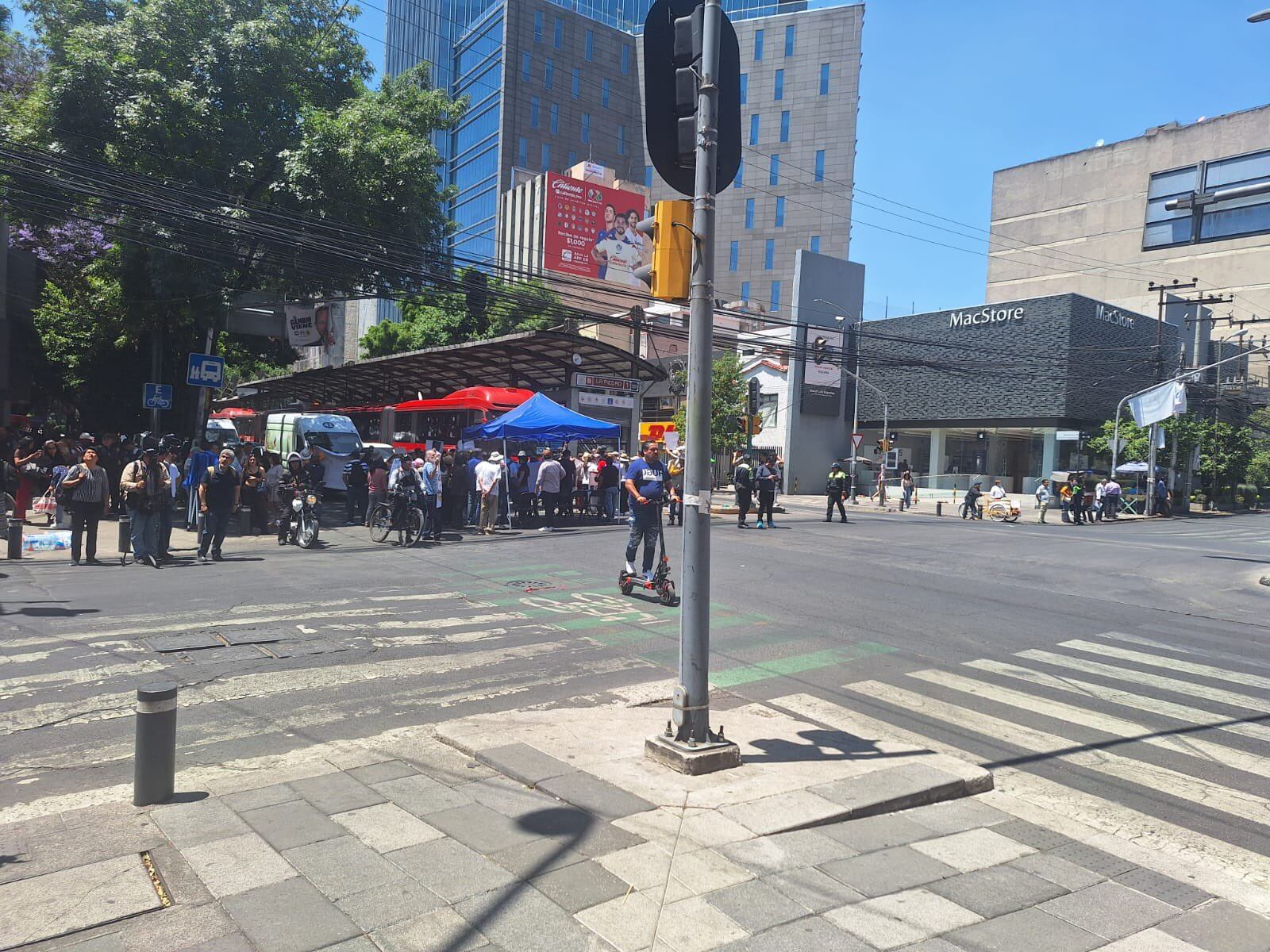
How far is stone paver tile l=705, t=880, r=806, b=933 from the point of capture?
3.60 metres

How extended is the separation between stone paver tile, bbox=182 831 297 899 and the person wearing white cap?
14230 mm

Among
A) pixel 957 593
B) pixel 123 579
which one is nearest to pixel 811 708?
pixel 957 593

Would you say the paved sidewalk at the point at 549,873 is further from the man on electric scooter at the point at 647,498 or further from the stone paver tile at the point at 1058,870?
the man on electric scooter at the point at 647,498

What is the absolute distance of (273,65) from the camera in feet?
64.4

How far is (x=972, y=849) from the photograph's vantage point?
4.44 meters

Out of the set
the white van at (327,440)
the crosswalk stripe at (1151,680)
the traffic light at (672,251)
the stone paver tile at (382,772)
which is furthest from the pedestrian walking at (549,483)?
the traffic light at (672,251)

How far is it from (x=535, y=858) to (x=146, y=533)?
1146 cm

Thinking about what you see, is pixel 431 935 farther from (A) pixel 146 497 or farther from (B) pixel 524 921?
(A) pixel 146 497

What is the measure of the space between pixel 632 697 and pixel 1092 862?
3477 mm

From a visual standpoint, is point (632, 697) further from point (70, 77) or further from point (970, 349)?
point (970, 349)

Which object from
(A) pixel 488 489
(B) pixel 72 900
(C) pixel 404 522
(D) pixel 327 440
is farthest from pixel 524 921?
(D) pixel 327 440

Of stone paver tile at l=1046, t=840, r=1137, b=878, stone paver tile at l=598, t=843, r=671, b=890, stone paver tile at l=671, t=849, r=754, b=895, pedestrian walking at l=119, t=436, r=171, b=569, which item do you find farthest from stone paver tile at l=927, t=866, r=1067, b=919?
pedestrian walking at l=119, t=436, r=171, b=569

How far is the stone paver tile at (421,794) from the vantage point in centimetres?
463

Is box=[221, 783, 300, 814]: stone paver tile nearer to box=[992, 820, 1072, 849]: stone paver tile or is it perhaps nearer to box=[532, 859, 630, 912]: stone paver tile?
box=[532, 859, 630, 912]: stone paver tile
